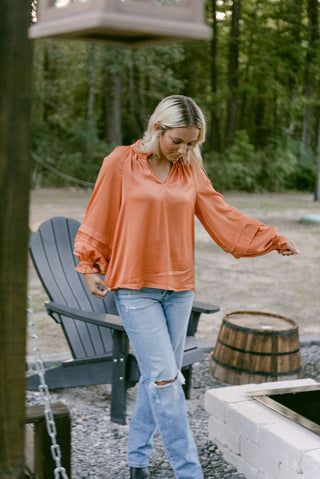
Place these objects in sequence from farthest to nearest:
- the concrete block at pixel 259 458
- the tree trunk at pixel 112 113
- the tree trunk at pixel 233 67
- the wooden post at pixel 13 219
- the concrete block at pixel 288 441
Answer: the tree trunk at pixel 233 67 < the tree trunk at pixel 112 113 < the concrete block at pixel 259 458 < the concrete block at pixel 288 441 < the wooden post at pixel 13 219

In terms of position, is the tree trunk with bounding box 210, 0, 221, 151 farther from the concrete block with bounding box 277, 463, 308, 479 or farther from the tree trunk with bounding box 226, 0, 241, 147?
the concrete block with bounding box 277, 463, 308, 479

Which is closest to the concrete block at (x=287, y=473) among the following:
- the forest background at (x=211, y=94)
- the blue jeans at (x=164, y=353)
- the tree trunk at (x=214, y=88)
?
the blue jeans at (x=164, y=353)

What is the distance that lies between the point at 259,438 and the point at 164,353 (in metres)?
0.76

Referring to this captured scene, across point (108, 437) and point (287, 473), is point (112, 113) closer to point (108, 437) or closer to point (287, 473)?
point (108, 437)

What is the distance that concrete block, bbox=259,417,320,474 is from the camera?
2816mm

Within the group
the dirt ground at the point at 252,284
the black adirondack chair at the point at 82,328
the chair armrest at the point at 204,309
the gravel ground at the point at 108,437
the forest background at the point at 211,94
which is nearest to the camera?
the gravel ground at the point at 108,437

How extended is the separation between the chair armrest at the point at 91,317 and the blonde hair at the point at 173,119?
1.25 meters

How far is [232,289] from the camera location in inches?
315

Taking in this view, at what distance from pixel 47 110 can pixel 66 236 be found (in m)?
23.6

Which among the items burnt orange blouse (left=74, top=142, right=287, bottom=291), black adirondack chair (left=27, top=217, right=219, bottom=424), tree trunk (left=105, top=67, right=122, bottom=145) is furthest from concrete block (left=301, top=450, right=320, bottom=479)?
tree trunk (left=105, top=67, right=122, bottom=145)

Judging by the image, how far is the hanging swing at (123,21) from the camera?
1.44 meters

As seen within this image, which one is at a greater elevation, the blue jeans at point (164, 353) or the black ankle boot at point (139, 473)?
the blue jeans at point (164, 353)

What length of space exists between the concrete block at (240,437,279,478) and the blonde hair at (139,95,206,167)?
1.47 metres

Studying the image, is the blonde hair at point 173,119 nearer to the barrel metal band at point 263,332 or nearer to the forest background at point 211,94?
the barrel metal band at point 263,332
